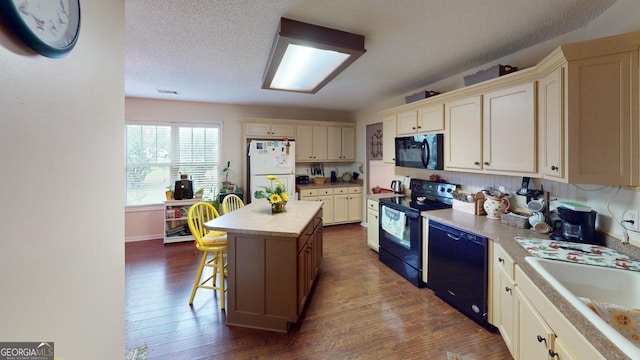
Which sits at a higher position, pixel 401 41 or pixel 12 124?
pixel 401 41

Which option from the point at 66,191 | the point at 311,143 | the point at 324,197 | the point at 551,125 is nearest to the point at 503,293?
the point at 551,125

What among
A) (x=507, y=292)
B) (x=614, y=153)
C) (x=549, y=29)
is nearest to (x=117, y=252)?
(x=507, y=292)

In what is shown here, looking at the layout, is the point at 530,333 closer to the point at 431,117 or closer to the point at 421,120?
the point at 431,117

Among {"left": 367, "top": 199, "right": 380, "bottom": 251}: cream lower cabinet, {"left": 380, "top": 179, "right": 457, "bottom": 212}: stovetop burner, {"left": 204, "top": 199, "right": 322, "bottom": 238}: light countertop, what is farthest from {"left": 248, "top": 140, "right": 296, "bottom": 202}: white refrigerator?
{"left": 380, "top": 179, "right": 457, "bottom": 212}: stovetop burner

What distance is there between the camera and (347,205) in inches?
206

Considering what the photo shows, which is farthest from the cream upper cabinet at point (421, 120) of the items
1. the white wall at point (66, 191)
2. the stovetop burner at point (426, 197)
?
the white wall at point (66, 191)

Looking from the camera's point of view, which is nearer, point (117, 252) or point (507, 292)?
point (117, 252)

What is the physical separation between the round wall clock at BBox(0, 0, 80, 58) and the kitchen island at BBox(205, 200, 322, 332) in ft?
5.01

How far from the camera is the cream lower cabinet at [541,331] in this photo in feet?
3.20

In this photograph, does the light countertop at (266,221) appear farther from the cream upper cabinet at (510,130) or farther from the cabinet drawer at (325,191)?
the cabinet drawer at (325,191)

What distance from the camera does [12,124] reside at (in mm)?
582

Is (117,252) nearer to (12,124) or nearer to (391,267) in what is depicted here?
(12,124)

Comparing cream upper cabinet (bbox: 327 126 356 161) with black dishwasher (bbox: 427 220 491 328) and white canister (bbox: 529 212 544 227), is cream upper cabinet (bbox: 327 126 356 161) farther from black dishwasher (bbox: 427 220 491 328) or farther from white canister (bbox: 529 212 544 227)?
white canister (bbox: 529 212 544 227)

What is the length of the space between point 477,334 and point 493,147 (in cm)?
163
